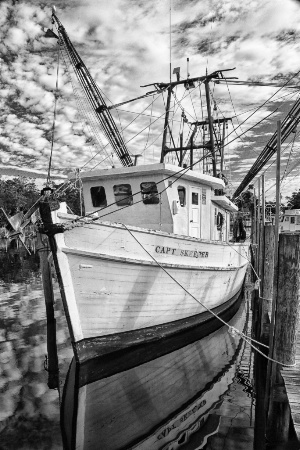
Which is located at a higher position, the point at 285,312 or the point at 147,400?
the point at 285,312

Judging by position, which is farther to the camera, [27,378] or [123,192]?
[123,192]

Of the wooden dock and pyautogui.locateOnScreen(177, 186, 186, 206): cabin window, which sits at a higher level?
pyautogui.locateOnScreen(177, 186, 186, 206): cabin window

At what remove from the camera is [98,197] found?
10492mm

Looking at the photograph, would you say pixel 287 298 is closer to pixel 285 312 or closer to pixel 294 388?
pixel 285 312

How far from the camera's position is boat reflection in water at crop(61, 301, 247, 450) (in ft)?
17.6

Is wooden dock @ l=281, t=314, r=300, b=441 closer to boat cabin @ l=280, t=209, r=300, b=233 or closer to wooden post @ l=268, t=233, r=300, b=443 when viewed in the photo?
wooden post @ l=268, t=233, r=300, b=443

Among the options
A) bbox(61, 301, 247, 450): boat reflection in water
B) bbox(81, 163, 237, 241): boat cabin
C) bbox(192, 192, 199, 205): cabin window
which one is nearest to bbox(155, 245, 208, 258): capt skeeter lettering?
bbox(81, 163, 237, 241): boat cabin

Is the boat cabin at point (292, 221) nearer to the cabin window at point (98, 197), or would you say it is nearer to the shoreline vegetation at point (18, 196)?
the shoreline vegetation at point (18, 196)

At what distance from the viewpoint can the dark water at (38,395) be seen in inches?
205

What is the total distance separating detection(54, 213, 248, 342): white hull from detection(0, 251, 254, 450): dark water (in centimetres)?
141

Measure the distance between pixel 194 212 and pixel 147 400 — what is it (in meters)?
5.67

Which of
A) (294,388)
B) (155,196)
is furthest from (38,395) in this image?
(155,196)

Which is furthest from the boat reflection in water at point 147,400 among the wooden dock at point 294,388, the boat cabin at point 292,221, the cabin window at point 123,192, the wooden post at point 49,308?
the boat cabin at point 292,221

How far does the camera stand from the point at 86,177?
10.2 m
